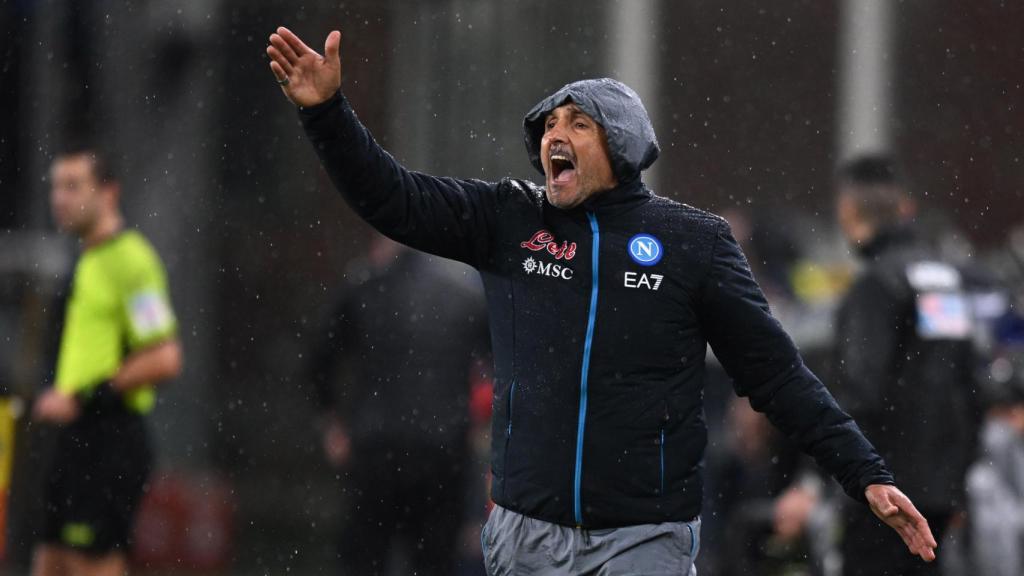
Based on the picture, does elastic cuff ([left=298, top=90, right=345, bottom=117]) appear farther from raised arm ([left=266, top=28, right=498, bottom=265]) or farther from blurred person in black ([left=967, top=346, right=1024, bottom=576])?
blurred person in black ([left=967, top=346, right=1024, bottom=576])

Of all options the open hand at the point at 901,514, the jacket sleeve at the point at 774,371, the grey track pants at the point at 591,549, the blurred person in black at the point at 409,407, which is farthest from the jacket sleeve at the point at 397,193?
the blurred person in black at the point at 409,407

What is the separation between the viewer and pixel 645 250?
14.8 ft

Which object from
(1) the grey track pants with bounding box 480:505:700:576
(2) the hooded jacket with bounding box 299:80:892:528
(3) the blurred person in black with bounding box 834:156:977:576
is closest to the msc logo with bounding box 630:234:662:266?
(2) the hooded jacket with bounding box 299:80:892:528

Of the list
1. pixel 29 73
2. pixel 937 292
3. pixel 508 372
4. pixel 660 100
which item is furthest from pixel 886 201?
pixel 660 100

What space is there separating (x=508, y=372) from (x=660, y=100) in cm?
1080

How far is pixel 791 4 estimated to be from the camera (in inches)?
613

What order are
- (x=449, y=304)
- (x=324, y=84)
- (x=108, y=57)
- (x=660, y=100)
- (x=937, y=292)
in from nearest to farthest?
(x=324, y=84), (x=937, y=292), (x=449, y=304), (x=108, y=57), (x=660, y=100)

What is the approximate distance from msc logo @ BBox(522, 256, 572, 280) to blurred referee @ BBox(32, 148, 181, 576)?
2815 mm

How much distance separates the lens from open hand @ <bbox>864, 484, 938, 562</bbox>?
447 centimetres

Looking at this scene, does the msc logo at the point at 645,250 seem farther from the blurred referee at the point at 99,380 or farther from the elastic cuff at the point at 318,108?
the blurred referee at the point at 99,380

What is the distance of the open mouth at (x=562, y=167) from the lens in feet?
14.9

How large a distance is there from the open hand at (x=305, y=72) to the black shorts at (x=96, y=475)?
116 inches

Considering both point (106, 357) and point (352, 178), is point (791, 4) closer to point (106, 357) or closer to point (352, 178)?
point (106, 357)

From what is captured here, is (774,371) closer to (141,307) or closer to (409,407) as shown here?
(141,307)
